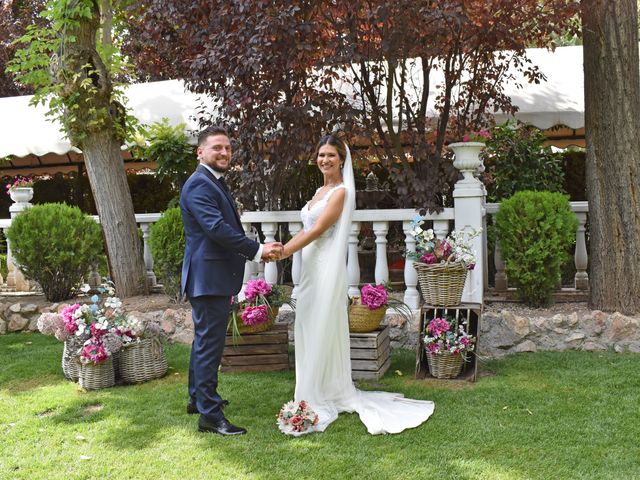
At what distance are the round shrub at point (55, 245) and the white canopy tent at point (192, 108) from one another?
202cm

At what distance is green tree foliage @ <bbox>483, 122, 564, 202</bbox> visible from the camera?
8.08 meters

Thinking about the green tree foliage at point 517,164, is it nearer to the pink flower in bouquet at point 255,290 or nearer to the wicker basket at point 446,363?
the wicker basket at point 446,363

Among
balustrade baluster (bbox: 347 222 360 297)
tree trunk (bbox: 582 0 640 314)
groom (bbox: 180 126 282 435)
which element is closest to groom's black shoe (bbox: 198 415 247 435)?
groom (bbox: 180 126 282 435)

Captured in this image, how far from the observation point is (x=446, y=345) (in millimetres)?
4891

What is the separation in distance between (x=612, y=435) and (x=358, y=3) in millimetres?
3677

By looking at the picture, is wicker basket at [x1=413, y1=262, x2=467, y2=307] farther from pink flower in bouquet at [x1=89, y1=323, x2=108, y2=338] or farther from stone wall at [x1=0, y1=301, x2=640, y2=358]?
pink flower in bouquet at [x1=89, y1=323, x2=108, y2=338]

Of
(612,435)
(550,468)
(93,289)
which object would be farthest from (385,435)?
(93,289)

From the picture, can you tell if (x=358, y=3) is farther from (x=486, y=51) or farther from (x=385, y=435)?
(x=385, y=435)

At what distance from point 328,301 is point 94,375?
1.97 metres

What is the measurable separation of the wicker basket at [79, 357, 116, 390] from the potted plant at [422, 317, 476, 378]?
242 cm

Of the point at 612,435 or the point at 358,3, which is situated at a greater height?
the point at 358,3

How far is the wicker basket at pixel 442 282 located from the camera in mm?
4879

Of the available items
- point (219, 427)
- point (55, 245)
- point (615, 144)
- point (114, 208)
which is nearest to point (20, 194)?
point (55, 245)

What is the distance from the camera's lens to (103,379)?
16.7ft
